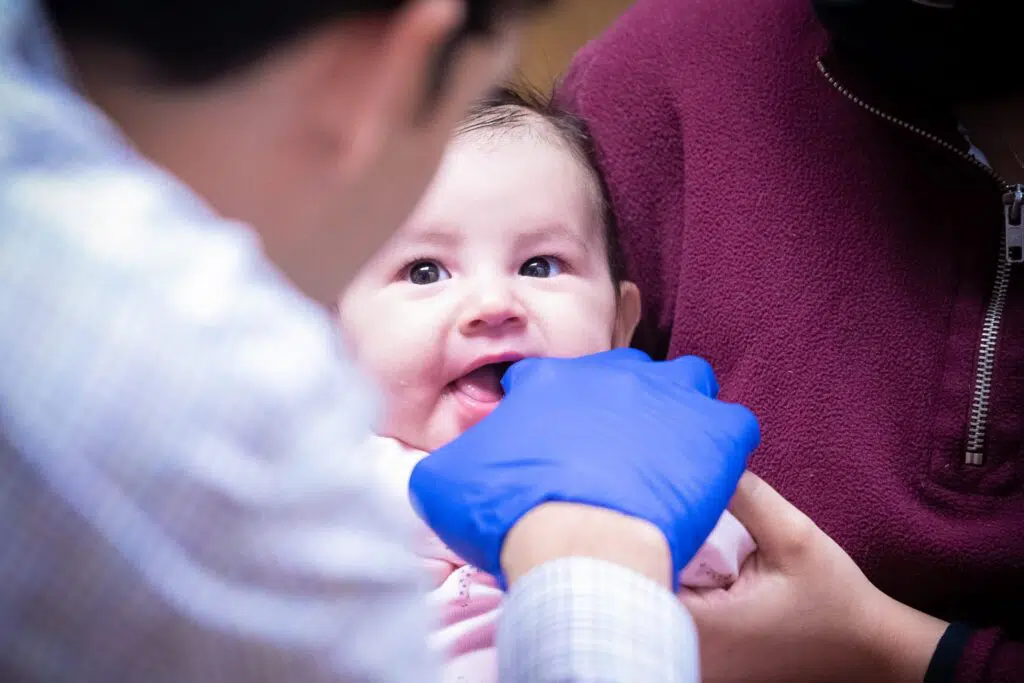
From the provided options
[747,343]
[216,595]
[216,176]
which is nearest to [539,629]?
[216,595]

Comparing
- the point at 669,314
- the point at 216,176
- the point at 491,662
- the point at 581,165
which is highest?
the point at 216,176

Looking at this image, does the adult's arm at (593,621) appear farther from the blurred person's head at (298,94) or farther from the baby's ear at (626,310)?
the baby's ear at (626,310)

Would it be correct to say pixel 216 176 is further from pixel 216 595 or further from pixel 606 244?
pixel 606 244

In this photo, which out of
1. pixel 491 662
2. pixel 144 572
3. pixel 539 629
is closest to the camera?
pixel 144 572

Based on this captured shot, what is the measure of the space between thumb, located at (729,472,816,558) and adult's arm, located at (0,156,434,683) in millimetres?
438

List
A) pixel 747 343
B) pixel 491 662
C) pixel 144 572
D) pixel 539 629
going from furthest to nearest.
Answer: pixel 747 343
pixel 491 662
pixel 539 629
pixel 144 572

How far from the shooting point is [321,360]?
44 centimetres

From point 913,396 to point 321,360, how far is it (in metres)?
0.63

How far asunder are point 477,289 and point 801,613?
16.1 inches

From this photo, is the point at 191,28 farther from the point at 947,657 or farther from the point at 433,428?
the point at 947,657

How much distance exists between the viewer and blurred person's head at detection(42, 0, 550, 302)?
0.42 metres

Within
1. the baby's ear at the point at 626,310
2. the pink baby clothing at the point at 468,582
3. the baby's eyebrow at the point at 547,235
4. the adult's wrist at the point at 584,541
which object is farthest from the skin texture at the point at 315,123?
the baby's ear at the point at 626,310

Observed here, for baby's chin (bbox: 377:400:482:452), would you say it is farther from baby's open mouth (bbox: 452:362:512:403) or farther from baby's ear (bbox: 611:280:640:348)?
baby's ear (bbox: 611:280:640:348)

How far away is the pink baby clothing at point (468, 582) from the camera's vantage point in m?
0.79
